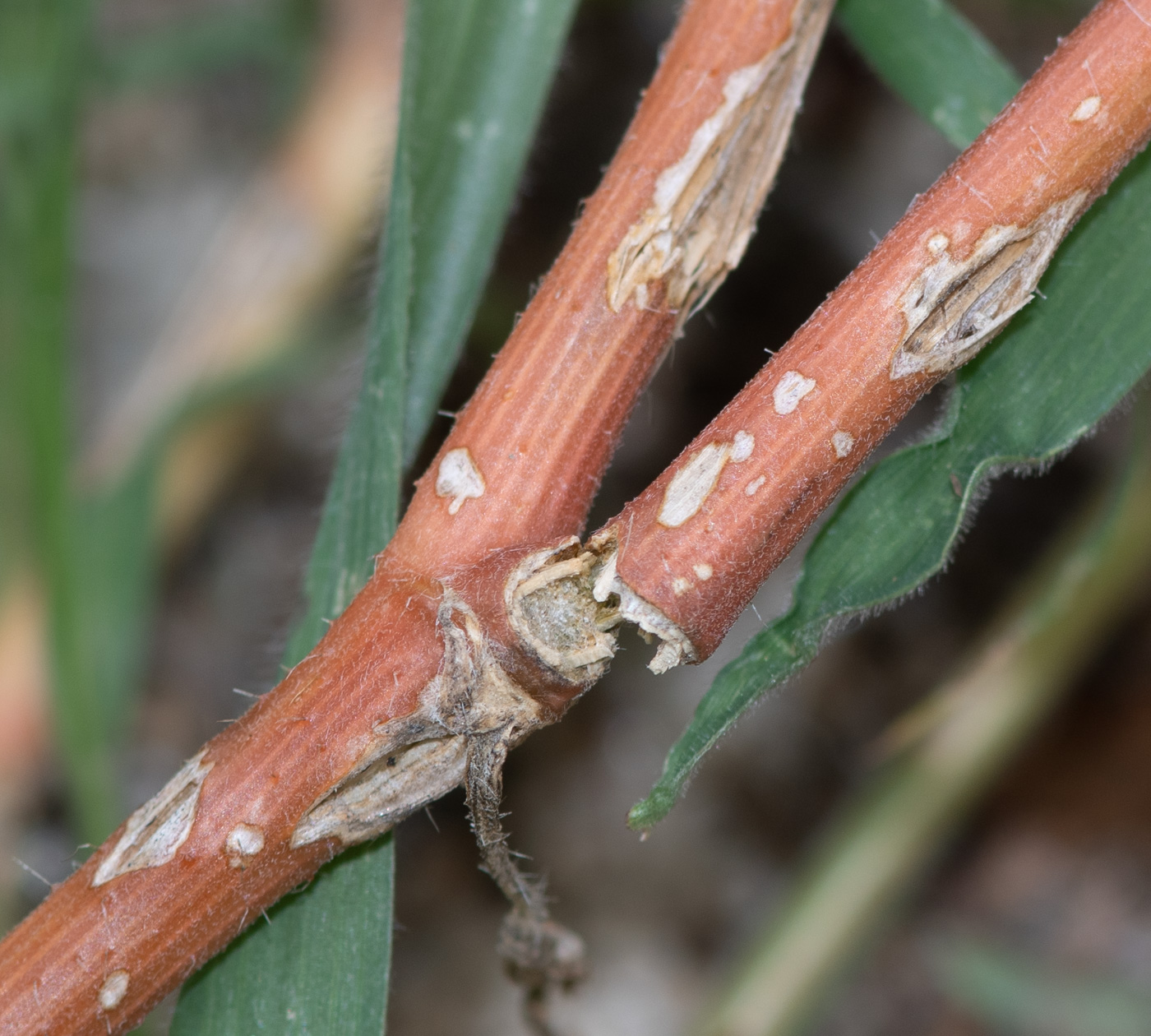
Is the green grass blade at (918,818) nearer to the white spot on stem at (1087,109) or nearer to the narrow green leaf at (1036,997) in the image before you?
the narrow green leaf at (1036,997)

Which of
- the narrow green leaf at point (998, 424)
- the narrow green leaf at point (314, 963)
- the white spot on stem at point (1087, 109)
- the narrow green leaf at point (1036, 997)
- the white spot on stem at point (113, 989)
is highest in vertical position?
the white spot on stem at point (113, 989)

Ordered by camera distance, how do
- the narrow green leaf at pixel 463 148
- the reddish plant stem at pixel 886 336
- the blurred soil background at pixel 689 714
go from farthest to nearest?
the blurred soil background at pixel 689 714 → the narrow green leaf at pixel 463 148 → the reddish plant stem at pixel 886 336

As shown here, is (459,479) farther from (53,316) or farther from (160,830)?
(53,316)

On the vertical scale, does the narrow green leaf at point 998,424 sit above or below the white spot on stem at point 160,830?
below

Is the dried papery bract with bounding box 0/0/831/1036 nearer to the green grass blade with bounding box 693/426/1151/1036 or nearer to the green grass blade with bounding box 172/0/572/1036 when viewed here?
the green grass blade with bounding box 172/0/572/1036

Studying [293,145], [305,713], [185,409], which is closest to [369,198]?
[293,145]

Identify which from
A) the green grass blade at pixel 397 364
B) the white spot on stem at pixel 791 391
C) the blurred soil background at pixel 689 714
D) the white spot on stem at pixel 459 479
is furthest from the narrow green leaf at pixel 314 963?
the blurred soil background at pixel 689 714

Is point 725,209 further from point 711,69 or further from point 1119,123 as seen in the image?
point 1119,123
